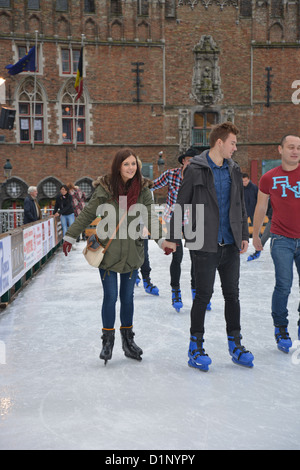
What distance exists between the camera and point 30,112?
2256 cm

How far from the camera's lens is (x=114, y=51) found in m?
22.5

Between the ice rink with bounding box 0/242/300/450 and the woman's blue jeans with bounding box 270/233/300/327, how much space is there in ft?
1.02

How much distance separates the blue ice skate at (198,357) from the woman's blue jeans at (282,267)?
838 mm

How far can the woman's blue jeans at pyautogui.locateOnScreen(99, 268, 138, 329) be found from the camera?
3.60 m

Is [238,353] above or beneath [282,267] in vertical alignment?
beneath

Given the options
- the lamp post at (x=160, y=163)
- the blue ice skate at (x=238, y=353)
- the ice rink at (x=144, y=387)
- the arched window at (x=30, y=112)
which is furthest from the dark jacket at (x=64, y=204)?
the arched window at (x=30, y=112)

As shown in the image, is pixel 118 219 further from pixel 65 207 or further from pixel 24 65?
pixel 24 65

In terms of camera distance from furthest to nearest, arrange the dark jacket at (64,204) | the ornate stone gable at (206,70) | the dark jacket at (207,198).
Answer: the ornate stone gable at (206,70)
the dark jacket at (64,204)
the dark jacket at (207,198)

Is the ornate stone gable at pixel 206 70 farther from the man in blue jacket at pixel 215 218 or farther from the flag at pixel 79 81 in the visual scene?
the man in blue jacket at pixel 215 218

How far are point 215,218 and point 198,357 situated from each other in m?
0.99

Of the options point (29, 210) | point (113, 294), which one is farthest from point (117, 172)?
point (29, 210)

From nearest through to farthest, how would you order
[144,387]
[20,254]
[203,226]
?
[144,387] < [203,226] < [20,254]

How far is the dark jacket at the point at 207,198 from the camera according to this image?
3393mm

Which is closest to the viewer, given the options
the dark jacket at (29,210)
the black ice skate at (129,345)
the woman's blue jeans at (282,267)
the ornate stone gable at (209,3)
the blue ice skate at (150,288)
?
the black ice skate at (129,345)
